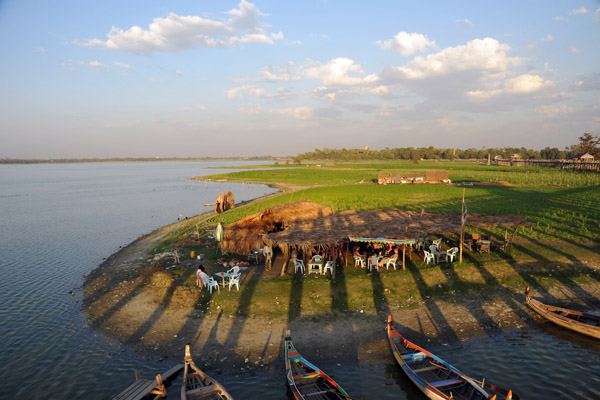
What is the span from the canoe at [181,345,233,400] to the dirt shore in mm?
1314

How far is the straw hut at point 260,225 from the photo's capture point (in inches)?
875

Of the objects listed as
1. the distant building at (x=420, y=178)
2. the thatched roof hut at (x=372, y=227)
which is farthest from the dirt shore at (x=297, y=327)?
the distant building at (x=420, y=178)

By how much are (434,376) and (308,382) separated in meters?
3.87

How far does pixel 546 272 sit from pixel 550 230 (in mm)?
8962

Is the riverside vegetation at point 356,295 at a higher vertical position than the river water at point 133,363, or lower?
higher

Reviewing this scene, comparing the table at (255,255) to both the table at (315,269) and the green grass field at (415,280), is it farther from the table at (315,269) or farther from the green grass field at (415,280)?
the table at (315,269)

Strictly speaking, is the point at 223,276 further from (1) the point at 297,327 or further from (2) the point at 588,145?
(2) the point at 588,145

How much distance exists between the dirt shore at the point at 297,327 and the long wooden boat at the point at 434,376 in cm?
98

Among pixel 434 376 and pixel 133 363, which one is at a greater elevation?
pixel 434 376

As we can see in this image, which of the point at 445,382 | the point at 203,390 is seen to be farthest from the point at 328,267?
the point at 203,390

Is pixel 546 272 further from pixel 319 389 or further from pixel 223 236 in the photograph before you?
pixel 223 236

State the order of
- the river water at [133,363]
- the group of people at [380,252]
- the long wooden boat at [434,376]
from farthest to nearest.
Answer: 1. the group of people at [380,252]
2. the river water at [133,363]
3. the long wooden boat at [434,376]

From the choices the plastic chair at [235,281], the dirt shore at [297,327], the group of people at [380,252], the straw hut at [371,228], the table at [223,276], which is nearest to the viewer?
the dirt shore at [297,327]

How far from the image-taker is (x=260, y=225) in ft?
76.9
